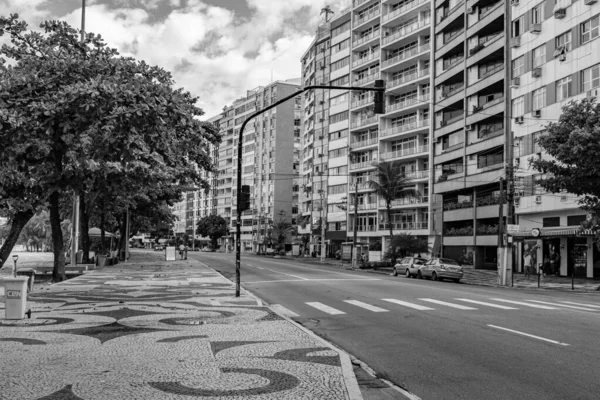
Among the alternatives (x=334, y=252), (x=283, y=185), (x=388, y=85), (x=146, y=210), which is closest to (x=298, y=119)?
(x=283, y=185)

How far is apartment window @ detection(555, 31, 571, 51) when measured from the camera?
3866cm

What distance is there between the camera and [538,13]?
4244 cm

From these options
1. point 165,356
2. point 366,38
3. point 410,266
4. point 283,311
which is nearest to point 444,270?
point 410,266

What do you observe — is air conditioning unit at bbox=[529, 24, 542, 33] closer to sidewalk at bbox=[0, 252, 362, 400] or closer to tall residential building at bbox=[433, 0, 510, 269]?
tall residential building at bbox=[433, 0, 510, 269]

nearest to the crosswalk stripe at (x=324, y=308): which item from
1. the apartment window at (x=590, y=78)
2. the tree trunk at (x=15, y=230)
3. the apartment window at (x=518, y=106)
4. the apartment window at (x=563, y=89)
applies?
the tree trunk at (x=15, y=230)

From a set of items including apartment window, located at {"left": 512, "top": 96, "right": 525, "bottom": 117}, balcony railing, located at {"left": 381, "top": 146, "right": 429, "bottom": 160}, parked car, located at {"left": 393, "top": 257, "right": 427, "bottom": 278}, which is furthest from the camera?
balcony railing, located at {"left": 381, "top": 146, "right": 429, "bottom": 160}

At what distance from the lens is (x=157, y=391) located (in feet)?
20.7

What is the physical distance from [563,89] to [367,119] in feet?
132

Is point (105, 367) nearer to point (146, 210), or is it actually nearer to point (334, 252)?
point (146, 210)

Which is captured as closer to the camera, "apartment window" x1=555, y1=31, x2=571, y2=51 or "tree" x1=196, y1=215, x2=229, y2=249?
"apartment window" x1=555, y1=31, x2=571, y2=51

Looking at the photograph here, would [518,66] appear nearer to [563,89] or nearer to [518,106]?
[518,106]

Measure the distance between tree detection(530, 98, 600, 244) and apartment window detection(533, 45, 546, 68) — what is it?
47.5 ft

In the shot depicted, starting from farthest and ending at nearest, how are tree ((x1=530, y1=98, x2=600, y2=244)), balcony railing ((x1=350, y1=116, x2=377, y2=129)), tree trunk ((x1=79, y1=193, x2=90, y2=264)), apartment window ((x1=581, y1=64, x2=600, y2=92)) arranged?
1. balcony railing ((x1=350, y1=116, x2=377, y2=129))
2. tree trunk ((x1=79, y1=193, x2=90, y2=264))
3. apartment window ((x1=581, y1=64, x2=600, y2=92))
4. tree ((x1=530, y1=98, x2=600, y2=244))

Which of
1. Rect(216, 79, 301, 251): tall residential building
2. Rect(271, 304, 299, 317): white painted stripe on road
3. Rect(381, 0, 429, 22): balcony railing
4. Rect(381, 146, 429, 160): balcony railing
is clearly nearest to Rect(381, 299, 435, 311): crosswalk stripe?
Rect(271, 304, 299, 317): white painted stripe on road
